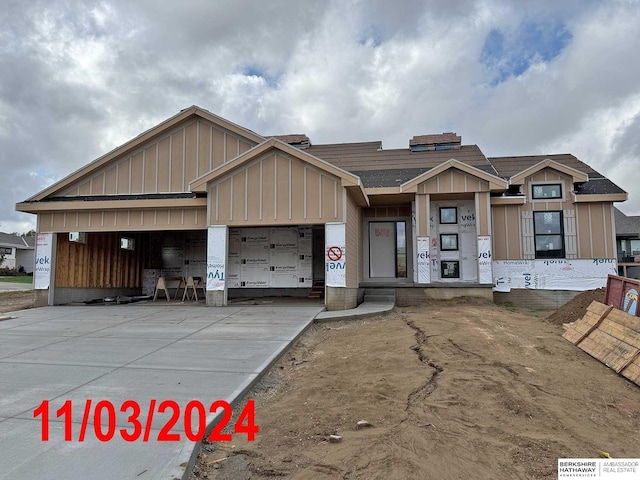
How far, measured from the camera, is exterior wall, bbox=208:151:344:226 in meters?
11.0

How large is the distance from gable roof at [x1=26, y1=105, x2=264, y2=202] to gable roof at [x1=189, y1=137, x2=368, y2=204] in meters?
1.90

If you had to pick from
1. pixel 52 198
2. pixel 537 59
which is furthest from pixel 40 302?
pixel 537 59

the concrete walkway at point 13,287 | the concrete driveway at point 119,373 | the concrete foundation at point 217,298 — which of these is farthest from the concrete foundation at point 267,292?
the concrete walkway at point 13,287

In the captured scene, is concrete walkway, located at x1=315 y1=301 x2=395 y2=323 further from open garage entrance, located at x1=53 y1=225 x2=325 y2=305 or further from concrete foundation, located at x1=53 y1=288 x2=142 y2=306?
concrete foundation, located at x1=53 y1=288 x2=142 y2=306

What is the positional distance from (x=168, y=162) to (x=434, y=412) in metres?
12.2

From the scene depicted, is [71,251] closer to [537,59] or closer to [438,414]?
[438,414]

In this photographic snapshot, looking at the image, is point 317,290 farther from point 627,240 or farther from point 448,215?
point 627,240

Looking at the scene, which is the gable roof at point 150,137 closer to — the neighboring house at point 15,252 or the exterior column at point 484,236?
the exterior column at point 484,236

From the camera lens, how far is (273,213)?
442 inches

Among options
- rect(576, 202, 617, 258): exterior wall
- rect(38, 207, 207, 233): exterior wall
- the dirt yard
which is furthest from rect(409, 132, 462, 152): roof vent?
the dirt yard

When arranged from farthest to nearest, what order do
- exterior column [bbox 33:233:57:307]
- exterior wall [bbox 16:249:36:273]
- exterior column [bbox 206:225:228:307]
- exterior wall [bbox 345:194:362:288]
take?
1. exterior wall [bbox 16:249:36:273]
2. exterior column [bbox 33:233:57:307]
3. exterior column [bbox 206:225:228:307]
4. exterior wall [bbox 345:194:362:288]

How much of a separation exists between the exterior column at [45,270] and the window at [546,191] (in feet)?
53.5

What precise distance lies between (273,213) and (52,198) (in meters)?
7.79
